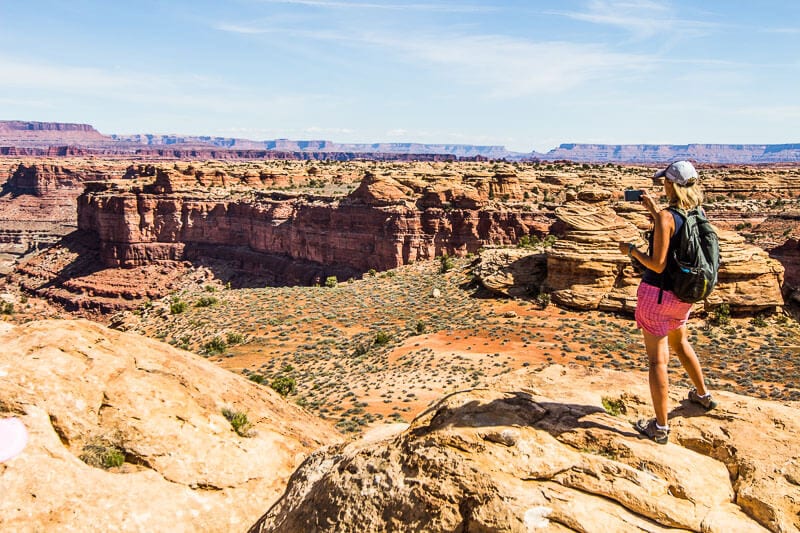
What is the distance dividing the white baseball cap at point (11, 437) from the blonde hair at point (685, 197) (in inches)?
293

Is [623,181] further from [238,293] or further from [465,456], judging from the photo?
[465,456]

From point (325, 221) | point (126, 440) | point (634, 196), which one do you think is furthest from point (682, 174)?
point (325, 221)

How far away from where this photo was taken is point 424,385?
19.3 metres

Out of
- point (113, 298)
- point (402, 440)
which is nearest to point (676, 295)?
point (402, 440)

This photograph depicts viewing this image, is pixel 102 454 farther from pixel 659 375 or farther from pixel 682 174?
pixel 682 174

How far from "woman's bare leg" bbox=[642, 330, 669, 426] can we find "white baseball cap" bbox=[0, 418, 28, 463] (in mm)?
6802

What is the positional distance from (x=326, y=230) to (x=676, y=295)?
5572 cm

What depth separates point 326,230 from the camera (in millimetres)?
59750

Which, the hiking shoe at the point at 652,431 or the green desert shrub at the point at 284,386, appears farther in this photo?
the green desert shrub at the point at 284,386

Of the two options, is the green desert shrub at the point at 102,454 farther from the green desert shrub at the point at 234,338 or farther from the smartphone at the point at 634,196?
the green desert shrub at the point at 234,338

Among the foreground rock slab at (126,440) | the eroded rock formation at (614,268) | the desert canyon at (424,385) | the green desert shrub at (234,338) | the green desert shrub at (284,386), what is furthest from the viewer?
the green desert shrub at (234,338)

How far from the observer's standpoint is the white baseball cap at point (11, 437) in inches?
226

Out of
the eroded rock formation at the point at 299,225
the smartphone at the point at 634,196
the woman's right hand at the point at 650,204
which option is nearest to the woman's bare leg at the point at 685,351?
the woman's right hand at the point at 650,204

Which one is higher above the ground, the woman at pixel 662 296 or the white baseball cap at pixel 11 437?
the woman at pixel 662 296
